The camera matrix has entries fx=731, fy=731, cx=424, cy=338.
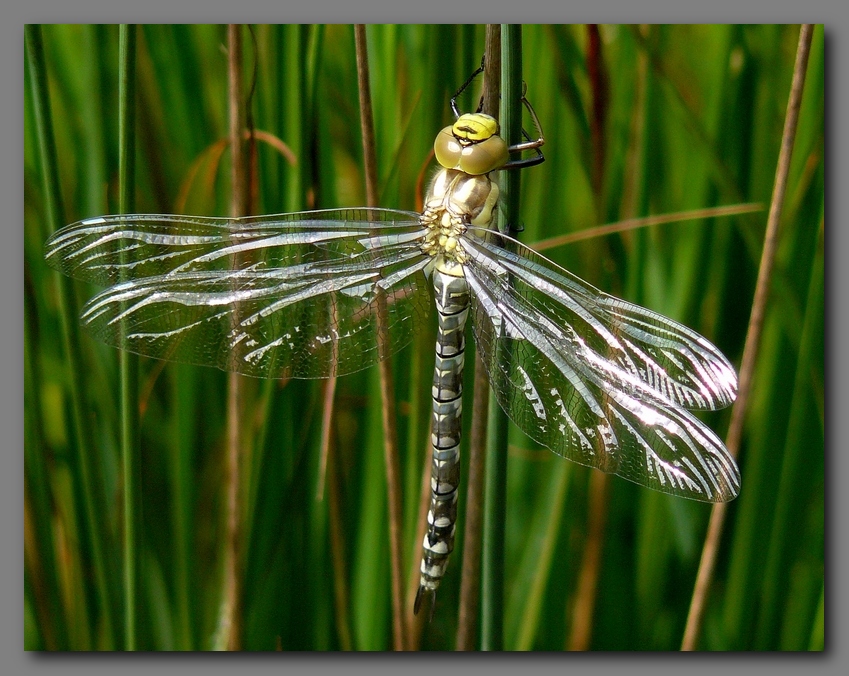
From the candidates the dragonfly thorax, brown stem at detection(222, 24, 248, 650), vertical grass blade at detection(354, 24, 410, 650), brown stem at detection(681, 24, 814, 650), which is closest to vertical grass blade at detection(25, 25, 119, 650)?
brown stem at detection(222, 24, 248, 650)

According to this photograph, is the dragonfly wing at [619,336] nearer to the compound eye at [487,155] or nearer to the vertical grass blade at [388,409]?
the compound eye at [487,155]

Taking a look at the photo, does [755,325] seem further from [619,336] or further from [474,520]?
[474,520]

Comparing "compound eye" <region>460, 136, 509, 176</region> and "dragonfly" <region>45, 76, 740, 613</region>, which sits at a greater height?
"compound eye" <region>460, 136, 509, 176</region>

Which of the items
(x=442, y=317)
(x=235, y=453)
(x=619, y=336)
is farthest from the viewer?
(x=235, y=453)

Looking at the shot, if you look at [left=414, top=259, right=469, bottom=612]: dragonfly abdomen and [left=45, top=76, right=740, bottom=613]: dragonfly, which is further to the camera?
[left=414, top=259, right=469, bottom=612]: dragonfly abdomen

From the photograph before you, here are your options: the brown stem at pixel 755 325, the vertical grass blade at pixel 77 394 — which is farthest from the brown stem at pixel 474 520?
the vertical grass blade at pixel 77 394

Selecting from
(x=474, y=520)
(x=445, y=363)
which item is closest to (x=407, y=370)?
(x=445, y=363)

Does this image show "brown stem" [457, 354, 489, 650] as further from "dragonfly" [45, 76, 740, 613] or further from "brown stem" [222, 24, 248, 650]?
"brown stem" [222, 24, 248, 650]
